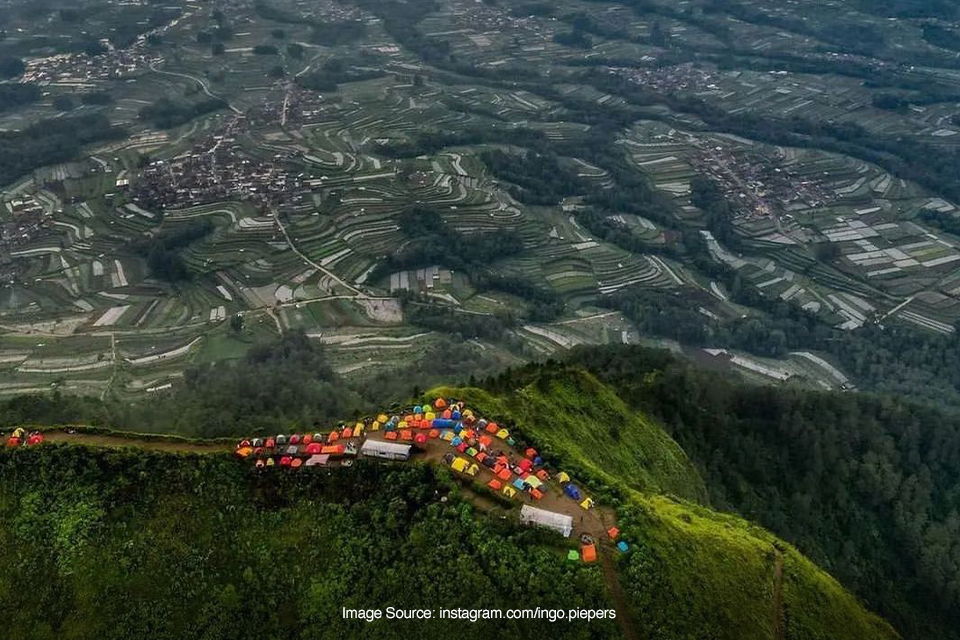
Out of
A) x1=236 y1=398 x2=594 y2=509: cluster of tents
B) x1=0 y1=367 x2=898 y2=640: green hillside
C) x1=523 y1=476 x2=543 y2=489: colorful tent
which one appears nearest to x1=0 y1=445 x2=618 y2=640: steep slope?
x1=0 y1=367 x2=898 y2=640: green hillside

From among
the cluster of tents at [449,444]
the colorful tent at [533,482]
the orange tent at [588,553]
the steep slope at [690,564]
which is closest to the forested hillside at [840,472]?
the steep slope at [690,564]

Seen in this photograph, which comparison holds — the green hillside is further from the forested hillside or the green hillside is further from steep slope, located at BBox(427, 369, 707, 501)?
the forested hillside

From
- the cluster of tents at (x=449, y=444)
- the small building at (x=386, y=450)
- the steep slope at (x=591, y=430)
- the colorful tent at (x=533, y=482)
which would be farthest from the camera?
the steep slope at (x=591, y=430)

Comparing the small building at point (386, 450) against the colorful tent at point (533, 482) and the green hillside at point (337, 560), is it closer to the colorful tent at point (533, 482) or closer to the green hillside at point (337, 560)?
the green hillside at point (337, 560)

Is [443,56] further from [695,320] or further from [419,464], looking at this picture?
[419,464]

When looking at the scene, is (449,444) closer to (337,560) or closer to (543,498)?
(543,498)
